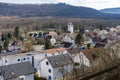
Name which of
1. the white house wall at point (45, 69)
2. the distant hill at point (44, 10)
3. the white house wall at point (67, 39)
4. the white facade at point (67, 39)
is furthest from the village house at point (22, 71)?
the distant hill at point (44, 10)

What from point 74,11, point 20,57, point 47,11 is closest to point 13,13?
point 47,11

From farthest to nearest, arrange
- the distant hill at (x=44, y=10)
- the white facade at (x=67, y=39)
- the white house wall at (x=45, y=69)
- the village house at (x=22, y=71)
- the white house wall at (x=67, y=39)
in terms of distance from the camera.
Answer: the distant hill at (x=44, y=10)
the white house wall at (x=67, y=39)
the white facade at (x=67, y=39)
the white house wall at (x=45, y=69)
the village house at (x=22, y=71)

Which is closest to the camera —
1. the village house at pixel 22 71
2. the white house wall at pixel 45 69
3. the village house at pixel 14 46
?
the village house at pixel 22 71

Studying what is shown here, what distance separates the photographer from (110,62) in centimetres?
321

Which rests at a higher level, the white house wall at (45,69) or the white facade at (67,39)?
the white house wall at (45,69)

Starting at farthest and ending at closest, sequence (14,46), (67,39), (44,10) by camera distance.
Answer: (44,10)
(67,39)
(14,46)

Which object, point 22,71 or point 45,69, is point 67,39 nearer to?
point 45,69

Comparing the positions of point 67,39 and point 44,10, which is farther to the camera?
point 44,10

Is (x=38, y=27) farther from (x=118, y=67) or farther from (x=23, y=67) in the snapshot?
(x=118, y=67)

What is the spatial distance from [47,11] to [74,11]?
49.2 ft

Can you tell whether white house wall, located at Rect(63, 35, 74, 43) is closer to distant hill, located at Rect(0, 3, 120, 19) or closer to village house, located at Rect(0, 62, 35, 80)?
village house, located at Rect(0, 62, 35, 80)

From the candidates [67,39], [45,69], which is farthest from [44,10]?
[45,69]

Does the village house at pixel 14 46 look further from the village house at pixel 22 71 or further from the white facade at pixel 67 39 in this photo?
the village house at pixel 22 71

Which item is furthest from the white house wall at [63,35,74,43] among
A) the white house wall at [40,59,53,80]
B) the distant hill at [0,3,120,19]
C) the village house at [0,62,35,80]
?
the distant hill at [0,3,120,19]
